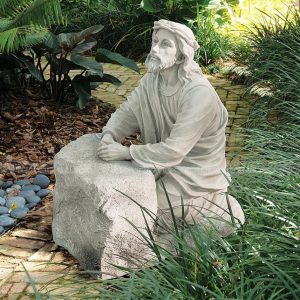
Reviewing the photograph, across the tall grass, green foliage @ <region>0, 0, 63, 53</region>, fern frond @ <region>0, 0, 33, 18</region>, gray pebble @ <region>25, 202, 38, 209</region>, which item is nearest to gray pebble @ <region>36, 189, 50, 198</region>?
gray pebble @ <region>25, 202, 38, 209</region>

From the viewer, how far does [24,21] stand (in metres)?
6.09

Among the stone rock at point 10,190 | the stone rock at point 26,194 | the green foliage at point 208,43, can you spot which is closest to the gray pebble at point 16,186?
the stone rock at point 10,190

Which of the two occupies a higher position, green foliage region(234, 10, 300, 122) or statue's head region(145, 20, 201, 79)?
statue's head region(145, 20, 201, 79)

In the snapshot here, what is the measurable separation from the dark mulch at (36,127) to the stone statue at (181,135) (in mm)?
1709

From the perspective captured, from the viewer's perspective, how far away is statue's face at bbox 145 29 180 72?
12.1 feet

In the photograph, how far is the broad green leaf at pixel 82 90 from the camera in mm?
6633

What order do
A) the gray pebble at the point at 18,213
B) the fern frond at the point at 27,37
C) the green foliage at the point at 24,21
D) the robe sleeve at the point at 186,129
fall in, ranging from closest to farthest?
the robe sleeve at the point at 186,129 < the gray pebble at the point at 18,213 < the green foliage at the point at 24,21 < the fern frond at the point at 27,37

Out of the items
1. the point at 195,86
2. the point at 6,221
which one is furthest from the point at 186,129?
the point at 6,221

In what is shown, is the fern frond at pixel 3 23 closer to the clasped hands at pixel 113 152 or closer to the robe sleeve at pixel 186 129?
the clasped hands at pixel 113 152

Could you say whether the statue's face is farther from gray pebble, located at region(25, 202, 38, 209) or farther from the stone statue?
gray pebble, located at region(25, 202, 38, 209)

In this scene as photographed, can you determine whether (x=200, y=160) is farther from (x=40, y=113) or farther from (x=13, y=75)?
(x=13, y=75)

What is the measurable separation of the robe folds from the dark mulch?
1.70m

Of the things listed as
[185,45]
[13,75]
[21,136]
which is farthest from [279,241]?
[13,75]

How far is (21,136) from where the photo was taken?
6.26 metres
